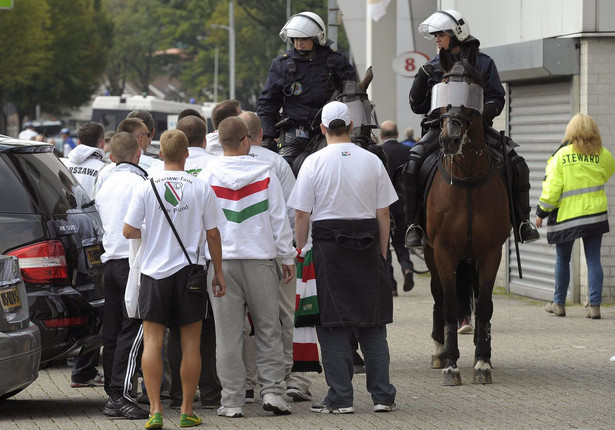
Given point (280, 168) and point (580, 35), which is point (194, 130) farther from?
point (580, 35)

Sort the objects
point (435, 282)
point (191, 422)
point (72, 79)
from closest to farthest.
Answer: point (191, 422), point (435, 282), point (72, 79)

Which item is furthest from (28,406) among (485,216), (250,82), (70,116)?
(70,116)

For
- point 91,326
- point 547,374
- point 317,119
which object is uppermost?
point 317,119

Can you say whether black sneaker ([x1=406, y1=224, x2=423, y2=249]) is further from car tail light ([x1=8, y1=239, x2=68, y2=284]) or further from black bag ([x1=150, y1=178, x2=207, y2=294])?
car tail light ([x1=8, y1=239, x2=68, y2=284])

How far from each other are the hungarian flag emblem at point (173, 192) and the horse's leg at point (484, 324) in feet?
9.96

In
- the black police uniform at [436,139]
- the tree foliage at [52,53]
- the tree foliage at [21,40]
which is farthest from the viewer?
the tree foliage at [52,53]

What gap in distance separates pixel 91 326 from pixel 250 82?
83.9 m

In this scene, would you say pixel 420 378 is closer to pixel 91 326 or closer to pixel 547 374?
pixel 547 374

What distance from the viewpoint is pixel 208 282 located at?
8445 mm

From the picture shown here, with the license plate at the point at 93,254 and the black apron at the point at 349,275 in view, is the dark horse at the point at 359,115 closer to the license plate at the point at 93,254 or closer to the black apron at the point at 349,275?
the black apron at the point at 349,275

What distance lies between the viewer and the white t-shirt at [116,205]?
28.8 feet

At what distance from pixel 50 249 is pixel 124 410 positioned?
3.88ft

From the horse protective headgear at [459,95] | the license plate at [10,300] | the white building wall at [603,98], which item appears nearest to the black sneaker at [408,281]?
the white building wall at [603,98]

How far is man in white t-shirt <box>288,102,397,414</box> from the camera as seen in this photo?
28.2ft
